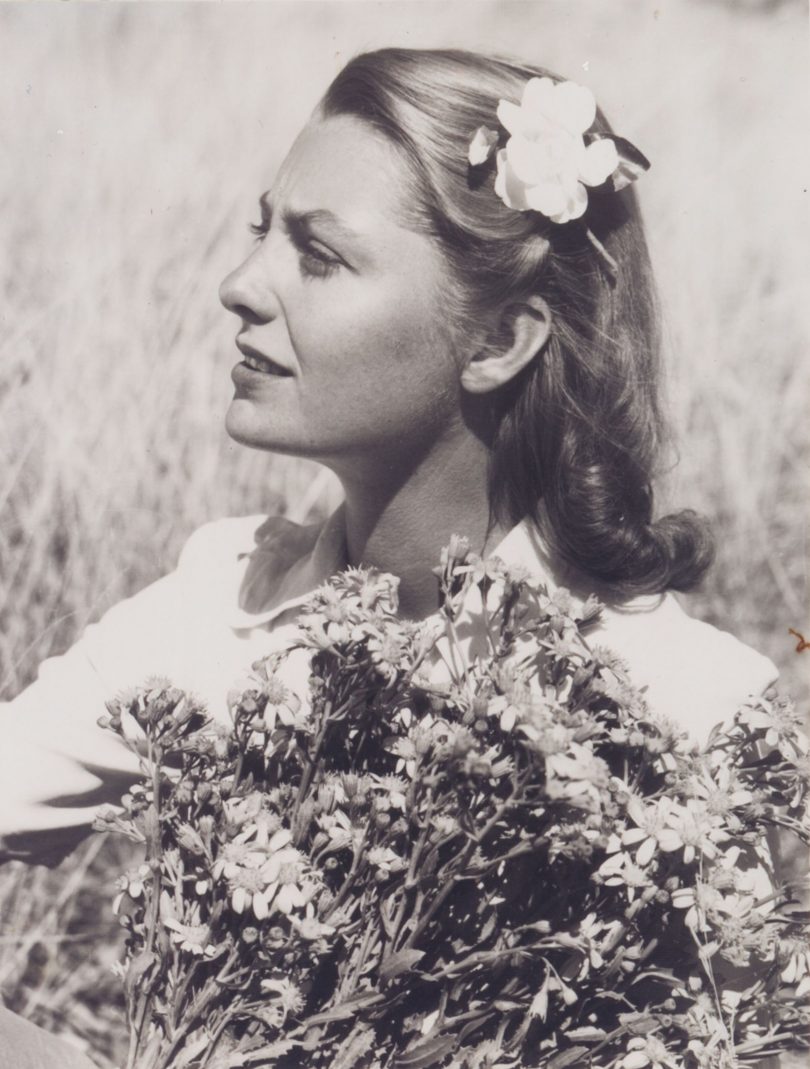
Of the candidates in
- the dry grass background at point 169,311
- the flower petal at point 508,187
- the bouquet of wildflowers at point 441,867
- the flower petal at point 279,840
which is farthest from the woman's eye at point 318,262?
the flower petal at point 279,840

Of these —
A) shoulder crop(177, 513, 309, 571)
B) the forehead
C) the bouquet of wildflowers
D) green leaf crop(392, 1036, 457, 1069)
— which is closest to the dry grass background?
shoulder crop(177, 513, 309, 571)

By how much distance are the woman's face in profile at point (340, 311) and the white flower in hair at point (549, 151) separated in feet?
0.50

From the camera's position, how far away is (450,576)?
140cm

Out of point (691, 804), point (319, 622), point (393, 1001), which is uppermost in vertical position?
point (319, 622)

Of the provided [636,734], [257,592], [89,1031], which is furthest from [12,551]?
[636,734]

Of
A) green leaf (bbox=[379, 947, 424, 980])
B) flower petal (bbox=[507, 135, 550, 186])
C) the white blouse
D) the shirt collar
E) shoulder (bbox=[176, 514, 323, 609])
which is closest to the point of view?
green leaf (bbox=[379, 947, 424, 980])

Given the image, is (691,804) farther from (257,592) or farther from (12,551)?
(12,551)

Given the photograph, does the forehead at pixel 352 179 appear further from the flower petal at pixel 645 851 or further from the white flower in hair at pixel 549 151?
the flower petal at pixel 645 851

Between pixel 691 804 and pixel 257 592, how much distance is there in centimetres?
101

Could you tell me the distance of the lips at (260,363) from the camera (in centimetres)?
172

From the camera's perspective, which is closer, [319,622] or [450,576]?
[319,622]

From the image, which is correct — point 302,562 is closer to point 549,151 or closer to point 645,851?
point 549,151

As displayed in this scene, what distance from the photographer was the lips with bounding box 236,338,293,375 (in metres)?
1.72

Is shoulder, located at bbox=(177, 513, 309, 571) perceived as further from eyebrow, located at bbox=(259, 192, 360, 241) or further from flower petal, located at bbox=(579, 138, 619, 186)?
flower petal, located at bbox=(579, 138, 619, 186)
